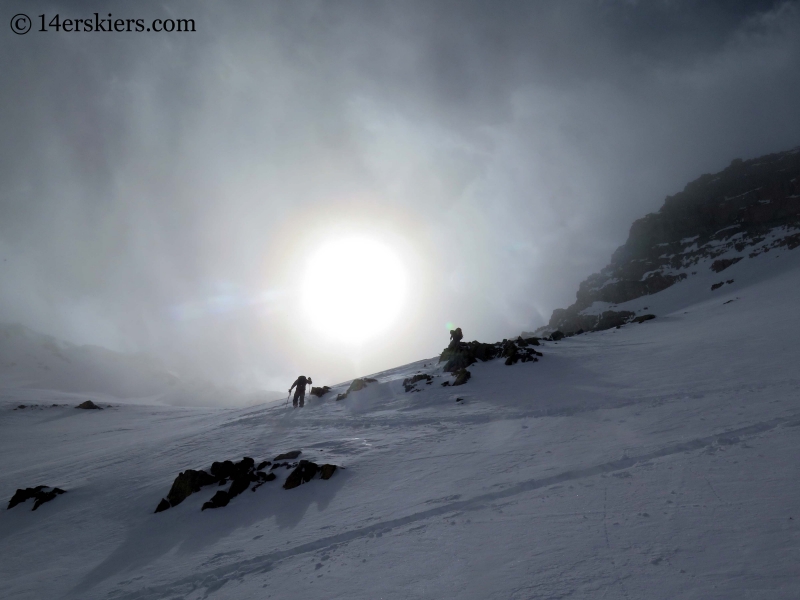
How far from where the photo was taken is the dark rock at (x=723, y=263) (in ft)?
275

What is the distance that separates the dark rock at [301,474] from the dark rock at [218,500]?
1863 millimetres

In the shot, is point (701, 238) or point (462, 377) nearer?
point (462, 377)

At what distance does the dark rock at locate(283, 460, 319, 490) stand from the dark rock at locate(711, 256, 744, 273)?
Result: 338 feet

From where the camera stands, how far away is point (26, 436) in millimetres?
27141

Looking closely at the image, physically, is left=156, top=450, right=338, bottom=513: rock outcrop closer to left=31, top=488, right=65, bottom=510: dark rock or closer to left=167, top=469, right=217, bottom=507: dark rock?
left=167, top=469, right=217, bottom=507: dark rock

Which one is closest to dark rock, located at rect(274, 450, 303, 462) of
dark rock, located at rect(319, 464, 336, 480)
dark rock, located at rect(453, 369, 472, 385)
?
dark rock, located at rect(319, 464, 336, 480)

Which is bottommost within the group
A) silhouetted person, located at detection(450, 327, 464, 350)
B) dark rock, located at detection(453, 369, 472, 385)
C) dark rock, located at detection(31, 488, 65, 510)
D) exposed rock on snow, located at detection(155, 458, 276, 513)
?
exposed rock on snow, located at detection(155, 458, 276, 513)

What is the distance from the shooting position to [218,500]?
12273 mm

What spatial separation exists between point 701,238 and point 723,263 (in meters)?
29.2

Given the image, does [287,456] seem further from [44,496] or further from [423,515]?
[44,496]

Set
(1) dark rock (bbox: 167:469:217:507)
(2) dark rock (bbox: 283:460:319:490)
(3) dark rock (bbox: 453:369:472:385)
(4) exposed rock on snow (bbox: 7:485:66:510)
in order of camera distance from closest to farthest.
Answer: (2) dark rock (bbox: 283:460:319:490) < (1) dark rock (bbox: 167:469:217:507) < (4) exposed rock on snow (bbox: 7:485:66:510) < (3) dark rock (bbox: 453:369:472:385)

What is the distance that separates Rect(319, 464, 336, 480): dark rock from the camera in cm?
1276

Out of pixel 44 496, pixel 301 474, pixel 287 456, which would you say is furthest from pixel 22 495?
pixel 301 474

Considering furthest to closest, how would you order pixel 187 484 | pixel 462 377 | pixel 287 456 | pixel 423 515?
pixel 462 377 → pixel 287 456 → pixel 187 484 → pixel 423 515
